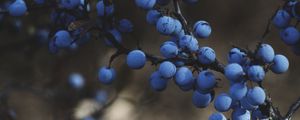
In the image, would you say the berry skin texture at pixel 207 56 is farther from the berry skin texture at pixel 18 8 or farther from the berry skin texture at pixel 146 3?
the berry skin texture at pixel 18 8

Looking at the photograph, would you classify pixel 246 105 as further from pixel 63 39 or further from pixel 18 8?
pixel 18 8

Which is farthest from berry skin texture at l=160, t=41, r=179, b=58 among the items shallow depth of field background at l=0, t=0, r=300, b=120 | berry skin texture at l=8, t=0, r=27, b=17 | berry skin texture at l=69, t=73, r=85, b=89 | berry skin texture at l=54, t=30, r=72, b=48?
berry skin texture at l=69, t=73, r=85, b=89

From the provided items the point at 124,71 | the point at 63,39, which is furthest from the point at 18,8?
the point at 124,71

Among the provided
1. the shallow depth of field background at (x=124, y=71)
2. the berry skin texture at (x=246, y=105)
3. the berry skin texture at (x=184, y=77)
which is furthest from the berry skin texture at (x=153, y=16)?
the shallow depth of field background at (x=124, y=71)

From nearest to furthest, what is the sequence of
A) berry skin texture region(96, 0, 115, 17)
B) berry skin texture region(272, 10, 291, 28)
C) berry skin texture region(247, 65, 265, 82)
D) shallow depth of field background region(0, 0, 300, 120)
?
berry skin texture region(247, 65, 265, 82)
berry skin texture region(272, 10, 291, 28)
berry skin texture region(96, 0, 115, 17)
shallow depth of field background region(0, 0, 300, 120)

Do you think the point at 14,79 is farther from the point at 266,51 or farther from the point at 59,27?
the point at 266,51

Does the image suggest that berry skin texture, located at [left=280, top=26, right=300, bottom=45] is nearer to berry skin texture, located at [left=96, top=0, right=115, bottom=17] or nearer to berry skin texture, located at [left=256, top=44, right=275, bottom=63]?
berry skin texture, located at [left=256, top=44, right=275, bottom=63]
